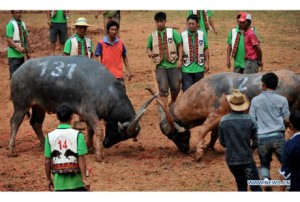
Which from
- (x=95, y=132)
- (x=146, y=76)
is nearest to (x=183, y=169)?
(x=95, y=132)

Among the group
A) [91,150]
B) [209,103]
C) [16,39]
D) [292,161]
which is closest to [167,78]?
[209,103]

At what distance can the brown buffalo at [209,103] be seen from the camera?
468 inches

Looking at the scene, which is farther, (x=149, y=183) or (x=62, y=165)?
(x=149, y=183)

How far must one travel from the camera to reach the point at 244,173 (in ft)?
31.3

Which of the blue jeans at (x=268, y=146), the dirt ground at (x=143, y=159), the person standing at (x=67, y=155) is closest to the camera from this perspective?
the person standing at (x=67, y=155)

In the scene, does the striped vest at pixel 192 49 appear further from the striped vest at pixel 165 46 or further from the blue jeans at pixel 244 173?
the blue jeans at pixel 244 173

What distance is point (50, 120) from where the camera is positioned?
15.4m

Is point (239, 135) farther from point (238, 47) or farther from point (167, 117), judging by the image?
point (238, 47)

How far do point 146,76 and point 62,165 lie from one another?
Result: 1010cm

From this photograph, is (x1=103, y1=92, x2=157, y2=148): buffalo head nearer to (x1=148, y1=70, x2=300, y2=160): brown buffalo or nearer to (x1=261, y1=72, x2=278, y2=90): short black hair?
(x1=148, y1=70, x2=300, y2=160): brown buffalo

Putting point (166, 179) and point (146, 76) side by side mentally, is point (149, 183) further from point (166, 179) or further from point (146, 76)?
point (146, 76)

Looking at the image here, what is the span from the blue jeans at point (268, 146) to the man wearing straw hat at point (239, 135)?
0.66 m

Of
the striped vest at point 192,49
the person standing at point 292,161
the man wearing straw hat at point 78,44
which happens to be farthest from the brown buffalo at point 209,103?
the person standing at point 292,161

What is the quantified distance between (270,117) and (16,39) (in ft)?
22.4
